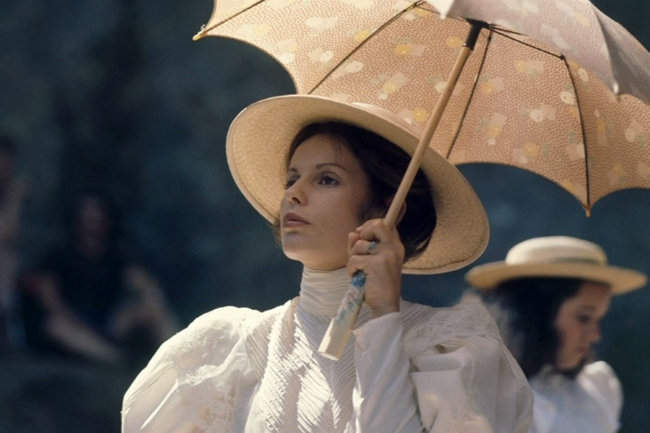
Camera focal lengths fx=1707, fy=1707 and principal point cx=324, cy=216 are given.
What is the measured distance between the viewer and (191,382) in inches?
137

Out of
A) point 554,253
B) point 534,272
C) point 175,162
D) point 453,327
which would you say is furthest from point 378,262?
point 175,162

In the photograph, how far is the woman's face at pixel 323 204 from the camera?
11.0 feet

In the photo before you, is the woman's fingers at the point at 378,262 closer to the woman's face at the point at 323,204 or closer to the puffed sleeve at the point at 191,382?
the woman's face at the point at 323,204

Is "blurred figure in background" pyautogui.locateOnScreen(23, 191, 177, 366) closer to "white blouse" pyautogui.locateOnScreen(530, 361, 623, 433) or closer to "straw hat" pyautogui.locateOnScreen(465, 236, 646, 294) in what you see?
"straw hat" pyautogui.locateOnScreen(465, 236, 646, 294)

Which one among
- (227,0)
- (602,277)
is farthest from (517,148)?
(602,277)

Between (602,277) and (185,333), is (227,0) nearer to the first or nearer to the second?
(185,333)

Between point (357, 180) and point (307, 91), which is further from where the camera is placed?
point (307, 91)

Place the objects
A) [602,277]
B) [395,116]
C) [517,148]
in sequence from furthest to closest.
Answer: [602,277]
[517,148]
[395,116]

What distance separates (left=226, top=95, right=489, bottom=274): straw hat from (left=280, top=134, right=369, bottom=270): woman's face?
87 mm

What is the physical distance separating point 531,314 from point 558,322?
10cm

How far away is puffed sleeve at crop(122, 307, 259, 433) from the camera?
11.3 ft

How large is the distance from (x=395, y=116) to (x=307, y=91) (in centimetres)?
34

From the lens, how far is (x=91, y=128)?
8.17 meters

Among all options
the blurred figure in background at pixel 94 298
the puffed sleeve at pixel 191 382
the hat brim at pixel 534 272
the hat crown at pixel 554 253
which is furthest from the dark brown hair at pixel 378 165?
the blurred figure in background at pixel 94 298
